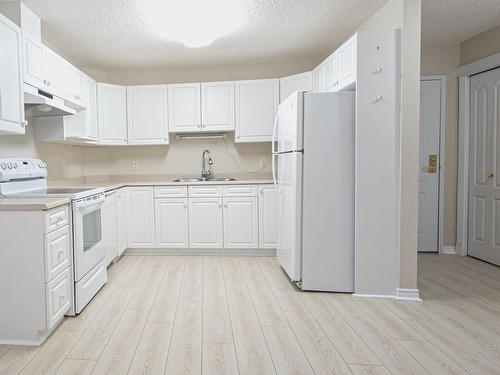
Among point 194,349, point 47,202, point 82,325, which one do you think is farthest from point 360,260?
point 47,202

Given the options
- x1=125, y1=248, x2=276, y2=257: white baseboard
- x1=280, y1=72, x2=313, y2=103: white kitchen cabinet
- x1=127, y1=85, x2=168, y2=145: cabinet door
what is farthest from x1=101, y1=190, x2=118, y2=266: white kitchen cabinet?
x1=280, y1=72, x2=313, y2=103: white kitchen cabinet

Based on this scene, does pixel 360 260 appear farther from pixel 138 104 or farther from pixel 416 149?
pixel 138 104

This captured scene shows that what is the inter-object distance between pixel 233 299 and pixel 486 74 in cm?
363

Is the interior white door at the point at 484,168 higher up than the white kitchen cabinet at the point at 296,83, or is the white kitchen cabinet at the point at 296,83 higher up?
the white kitchen cabinet at the point at 296,83

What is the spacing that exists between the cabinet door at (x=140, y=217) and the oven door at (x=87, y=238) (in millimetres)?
927

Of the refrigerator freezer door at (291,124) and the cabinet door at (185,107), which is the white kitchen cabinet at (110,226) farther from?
the refrigerator freezer door at (291,124)

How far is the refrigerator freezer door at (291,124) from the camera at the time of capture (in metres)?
2.62

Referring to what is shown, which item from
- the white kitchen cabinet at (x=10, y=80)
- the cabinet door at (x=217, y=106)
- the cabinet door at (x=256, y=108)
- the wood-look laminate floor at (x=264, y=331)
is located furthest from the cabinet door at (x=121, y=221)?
the cabinet door at (x=256, y=108)

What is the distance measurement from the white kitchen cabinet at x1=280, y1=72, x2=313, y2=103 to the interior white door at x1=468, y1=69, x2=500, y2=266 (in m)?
1.91

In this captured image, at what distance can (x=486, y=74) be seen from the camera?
139 inches

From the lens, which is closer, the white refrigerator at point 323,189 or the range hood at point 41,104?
the range hood at point 41,104

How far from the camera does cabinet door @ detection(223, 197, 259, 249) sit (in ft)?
12.4

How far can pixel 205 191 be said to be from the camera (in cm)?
379

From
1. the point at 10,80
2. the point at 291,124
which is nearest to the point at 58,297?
the point at 10,80
